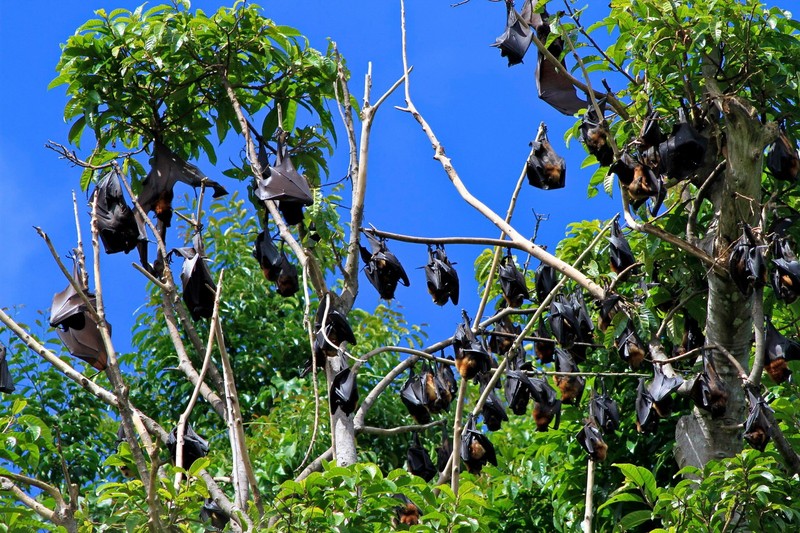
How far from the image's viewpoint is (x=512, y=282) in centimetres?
749

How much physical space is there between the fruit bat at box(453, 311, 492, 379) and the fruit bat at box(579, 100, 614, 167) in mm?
1286

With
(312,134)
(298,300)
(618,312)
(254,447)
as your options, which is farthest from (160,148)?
(298,300)

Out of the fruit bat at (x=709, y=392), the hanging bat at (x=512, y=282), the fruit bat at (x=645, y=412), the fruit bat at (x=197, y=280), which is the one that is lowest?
the fruit bat at (x=709, y=392)

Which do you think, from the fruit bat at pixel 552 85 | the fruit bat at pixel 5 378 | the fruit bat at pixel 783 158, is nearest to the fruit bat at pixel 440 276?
the fruit bat at pixel 552 85

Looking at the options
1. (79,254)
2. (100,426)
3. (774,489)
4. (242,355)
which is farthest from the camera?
(242,355)

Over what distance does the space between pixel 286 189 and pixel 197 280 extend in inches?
28.4

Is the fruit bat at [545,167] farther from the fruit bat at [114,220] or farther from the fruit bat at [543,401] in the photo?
Answer: the fruit bat at [114,220]

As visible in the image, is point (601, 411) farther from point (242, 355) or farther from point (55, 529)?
point (242, 355)

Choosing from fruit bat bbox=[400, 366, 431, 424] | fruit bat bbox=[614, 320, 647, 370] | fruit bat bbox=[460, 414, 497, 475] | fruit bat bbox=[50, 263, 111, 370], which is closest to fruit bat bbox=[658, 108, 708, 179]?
fruit bat bbox=[614, 320, 647, 370]

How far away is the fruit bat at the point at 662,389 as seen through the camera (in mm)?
6543

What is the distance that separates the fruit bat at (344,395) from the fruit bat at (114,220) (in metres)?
1.64

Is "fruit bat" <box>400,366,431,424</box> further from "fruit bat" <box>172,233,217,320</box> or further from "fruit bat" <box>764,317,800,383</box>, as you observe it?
"fruit bat" <box>764,317,800,383</box>

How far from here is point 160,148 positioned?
276 inches

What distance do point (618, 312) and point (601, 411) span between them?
1207 millimetres
